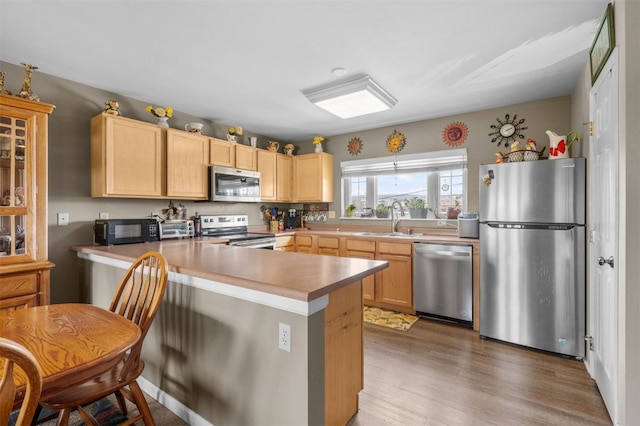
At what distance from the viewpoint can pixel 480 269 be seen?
3.00 metres

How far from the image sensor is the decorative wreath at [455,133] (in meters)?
3.82

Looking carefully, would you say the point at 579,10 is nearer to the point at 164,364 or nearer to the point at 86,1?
the point at 86,1

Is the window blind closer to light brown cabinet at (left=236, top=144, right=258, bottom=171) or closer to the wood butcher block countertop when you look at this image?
light brown cabinet at (left=236, top=144, right=258, bottom=171)

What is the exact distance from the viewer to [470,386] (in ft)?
7.00

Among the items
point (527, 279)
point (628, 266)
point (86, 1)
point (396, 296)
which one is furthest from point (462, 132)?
point (86, 1)

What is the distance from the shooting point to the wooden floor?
1.83 metres

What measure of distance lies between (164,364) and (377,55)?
2647 millimetres

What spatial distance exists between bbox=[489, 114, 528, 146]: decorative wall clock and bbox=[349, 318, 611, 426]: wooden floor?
7.41 ft

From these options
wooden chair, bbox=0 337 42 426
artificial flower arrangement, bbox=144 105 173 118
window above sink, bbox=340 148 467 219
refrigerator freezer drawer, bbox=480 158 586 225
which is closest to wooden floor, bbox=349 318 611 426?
refrigerator freezer drawer, bbox=480 158 586 225

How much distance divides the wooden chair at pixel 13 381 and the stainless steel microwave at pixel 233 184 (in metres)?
2.95

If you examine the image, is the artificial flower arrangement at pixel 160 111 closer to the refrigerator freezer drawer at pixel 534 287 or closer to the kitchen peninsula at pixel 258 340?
the kitchen peninsula at pixel 258 340

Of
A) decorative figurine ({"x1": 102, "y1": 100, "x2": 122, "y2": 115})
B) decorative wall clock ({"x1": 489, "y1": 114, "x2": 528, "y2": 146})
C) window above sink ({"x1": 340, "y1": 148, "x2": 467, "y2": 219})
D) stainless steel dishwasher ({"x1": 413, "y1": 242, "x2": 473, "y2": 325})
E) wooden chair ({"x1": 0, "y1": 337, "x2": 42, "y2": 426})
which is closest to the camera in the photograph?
wooden chair ({"x1": 0, "y1": 337, "x2": 42, "y2": 426})

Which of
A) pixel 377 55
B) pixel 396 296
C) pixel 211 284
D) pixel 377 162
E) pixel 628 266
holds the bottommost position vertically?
pixel 396 296

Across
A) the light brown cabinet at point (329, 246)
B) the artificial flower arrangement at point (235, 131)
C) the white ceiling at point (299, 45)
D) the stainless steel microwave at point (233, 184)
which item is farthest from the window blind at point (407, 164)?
the artificial flower arrangement at point (235, 131)
